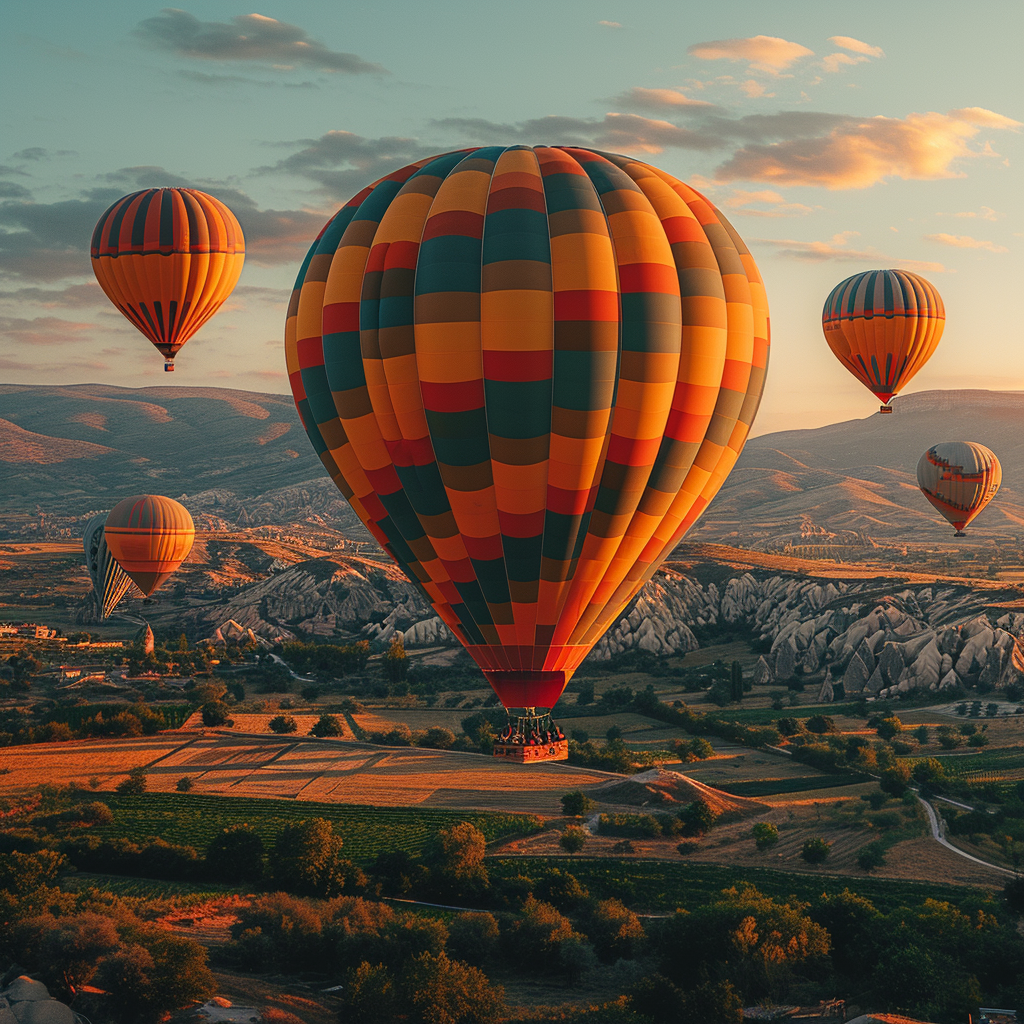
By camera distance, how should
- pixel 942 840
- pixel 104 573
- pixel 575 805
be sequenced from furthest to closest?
pixel 104 573, pixel 575 805, pixel 942 840

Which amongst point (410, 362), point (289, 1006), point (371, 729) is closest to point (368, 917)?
point (289, 1006)

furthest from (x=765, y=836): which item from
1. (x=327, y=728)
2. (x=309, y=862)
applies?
(x=327, y=728)

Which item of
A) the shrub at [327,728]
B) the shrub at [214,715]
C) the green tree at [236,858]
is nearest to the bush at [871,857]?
the green tree at [236,858]

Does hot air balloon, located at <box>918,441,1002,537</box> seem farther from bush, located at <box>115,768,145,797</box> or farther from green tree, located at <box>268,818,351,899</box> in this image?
bush, located at <box>115,768,145,797</box>

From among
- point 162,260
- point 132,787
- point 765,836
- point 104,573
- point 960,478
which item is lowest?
point 132,787

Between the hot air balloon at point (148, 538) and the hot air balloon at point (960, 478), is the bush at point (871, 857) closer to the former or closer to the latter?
the hot air balloon at point (960, 478)

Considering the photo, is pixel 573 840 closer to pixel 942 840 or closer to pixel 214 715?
pixel 942 840

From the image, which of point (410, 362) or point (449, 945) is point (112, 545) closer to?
point (449, 945)
